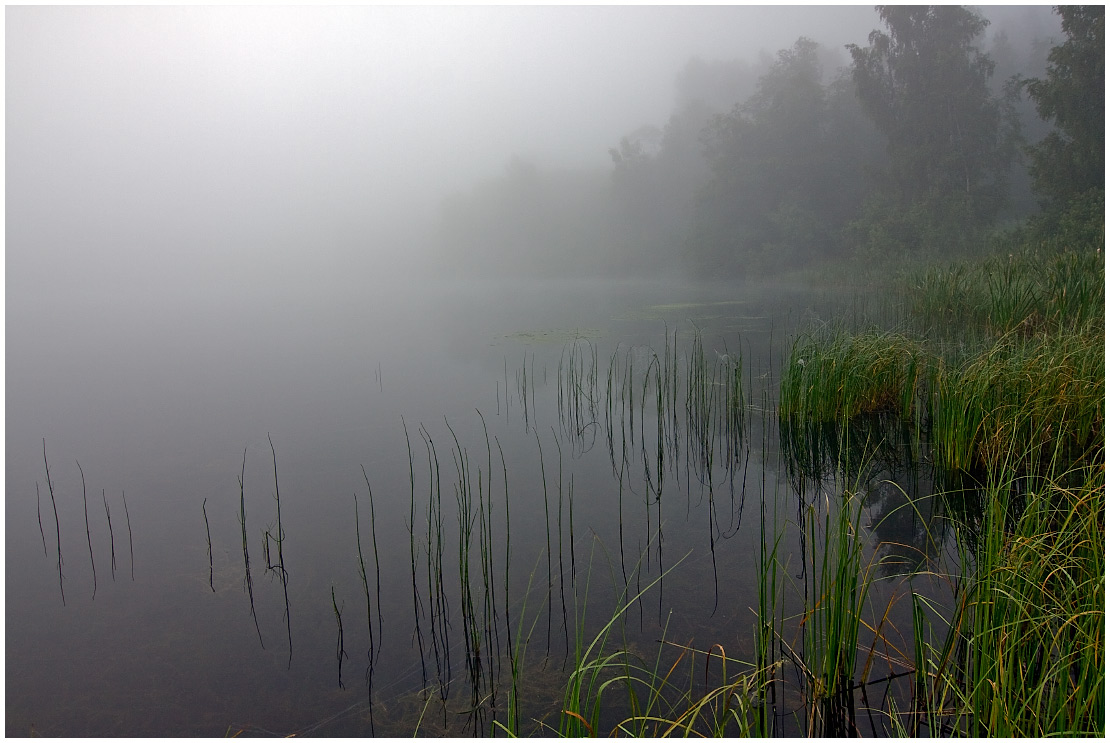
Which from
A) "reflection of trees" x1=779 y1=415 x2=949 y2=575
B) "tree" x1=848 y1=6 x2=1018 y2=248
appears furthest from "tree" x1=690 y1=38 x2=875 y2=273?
"reflection of trees" x1=779 y1=415 x2=949 y2=575

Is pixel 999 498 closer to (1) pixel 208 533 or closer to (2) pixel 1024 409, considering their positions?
(2) pixel 1024 409

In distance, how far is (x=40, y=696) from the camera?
2018 mm

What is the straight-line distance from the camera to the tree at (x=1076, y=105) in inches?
551

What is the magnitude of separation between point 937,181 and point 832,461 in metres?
20.8

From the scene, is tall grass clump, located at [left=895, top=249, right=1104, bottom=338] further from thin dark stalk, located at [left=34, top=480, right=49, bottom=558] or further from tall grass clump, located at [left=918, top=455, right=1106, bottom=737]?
thin dark stalk, located at [left=34, top=480, right=49, bottom=558]

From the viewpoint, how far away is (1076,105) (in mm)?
14156

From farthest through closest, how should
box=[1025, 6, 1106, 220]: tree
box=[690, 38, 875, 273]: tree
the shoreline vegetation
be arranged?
box=[690, 38, 875, 273]: tree → box=[1025, 6, 1106, 220]: tree → the shoreline vegetation

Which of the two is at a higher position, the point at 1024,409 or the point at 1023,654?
the point at 1024,409

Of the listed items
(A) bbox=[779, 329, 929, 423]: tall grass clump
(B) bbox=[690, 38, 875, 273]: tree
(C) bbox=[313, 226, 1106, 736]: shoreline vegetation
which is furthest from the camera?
(B) bbox=[690, 38, 875, 273]: tree

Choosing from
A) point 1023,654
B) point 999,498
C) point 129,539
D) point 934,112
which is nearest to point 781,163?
point 934,112

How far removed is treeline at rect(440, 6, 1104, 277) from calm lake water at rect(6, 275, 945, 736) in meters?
13.0

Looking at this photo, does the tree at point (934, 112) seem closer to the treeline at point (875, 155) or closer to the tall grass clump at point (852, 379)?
the treeline at point (875, 155)

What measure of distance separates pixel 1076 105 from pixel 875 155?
1205cm

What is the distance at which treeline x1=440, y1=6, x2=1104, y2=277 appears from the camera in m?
14.6
